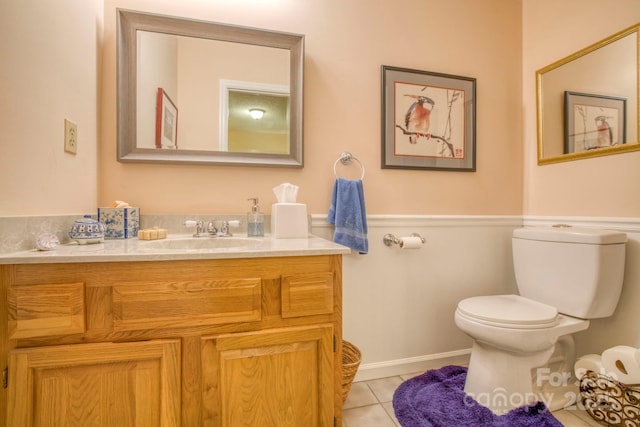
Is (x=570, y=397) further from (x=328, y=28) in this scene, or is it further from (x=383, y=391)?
(x=328, y=28)

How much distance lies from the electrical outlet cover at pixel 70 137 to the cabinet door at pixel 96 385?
Result: 0.70 m

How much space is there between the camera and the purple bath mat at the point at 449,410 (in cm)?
119

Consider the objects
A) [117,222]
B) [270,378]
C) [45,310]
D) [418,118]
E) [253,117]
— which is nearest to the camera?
[45,310]

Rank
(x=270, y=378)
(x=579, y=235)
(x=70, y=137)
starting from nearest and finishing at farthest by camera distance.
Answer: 1. (x=270, y=378)
2. (x=70, y=137)
3. (x=579, y=235)

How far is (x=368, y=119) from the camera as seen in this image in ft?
5.15

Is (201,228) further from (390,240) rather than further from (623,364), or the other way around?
(623,364)

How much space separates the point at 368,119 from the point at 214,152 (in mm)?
814

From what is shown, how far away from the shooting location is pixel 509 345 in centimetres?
118

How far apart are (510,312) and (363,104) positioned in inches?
47.7

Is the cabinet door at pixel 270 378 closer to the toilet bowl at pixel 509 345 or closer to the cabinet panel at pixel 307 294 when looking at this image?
the cabinet panel at pixel 307 294

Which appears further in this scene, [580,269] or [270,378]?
[580,269]

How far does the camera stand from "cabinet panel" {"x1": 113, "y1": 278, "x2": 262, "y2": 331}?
82 cm

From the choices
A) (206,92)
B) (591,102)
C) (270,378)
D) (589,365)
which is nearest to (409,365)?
(589,365)

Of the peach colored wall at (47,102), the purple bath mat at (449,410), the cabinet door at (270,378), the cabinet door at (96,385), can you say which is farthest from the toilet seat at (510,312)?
the peach colored wall at (47,102)
